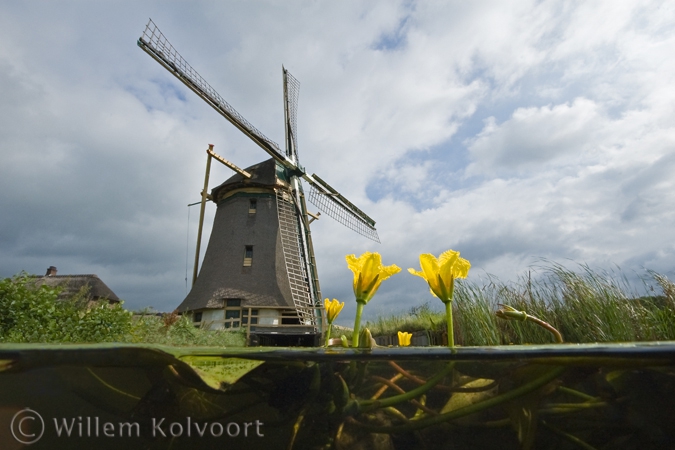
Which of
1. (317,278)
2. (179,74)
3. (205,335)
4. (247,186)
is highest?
(179,74)

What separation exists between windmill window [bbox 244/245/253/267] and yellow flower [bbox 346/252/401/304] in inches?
544

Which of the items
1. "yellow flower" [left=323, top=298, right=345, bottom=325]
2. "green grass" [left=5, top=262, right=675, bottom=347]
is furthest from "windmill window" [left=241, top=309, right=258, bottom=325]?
"yellow flower" [left=323, top=298, right=345, bottom=325]

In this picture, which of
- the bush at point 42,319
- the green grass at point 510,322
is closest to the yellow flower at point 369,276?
the green grass at point 510,322

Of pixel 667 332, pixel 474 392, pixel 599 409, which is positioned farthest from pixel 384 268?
pixel 667 332

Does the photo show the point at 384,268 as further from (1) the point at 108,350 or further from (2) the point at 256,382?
(1) the point at 108,350

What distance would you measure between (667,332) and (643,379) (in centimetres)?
322

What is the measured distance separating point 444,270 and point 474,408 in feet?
1.37

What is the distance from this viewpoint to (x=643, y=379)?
93 centimetres

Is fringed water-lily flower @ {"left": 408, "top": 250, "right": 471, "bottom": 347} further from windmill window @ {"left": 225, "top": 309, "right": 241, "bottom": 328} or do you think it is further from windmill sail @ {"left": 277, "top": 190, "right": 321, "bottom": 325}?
windmill window @ {"left": 225, "top": 309, "right": 241, "bottom": 328}

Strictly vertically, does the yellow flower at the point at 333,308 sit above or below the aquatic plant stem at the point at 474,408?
above

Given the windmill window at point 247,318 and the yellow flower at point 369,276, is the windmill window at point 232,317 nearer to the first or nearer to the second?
the windmill window at point 247,318

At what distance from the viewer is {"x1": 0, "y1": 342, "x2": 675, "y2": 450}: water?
34.4 inches

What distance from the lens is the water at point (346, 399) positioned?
87 centimetres

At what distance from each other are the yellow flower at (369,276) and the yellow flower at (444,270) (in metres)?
0.10
